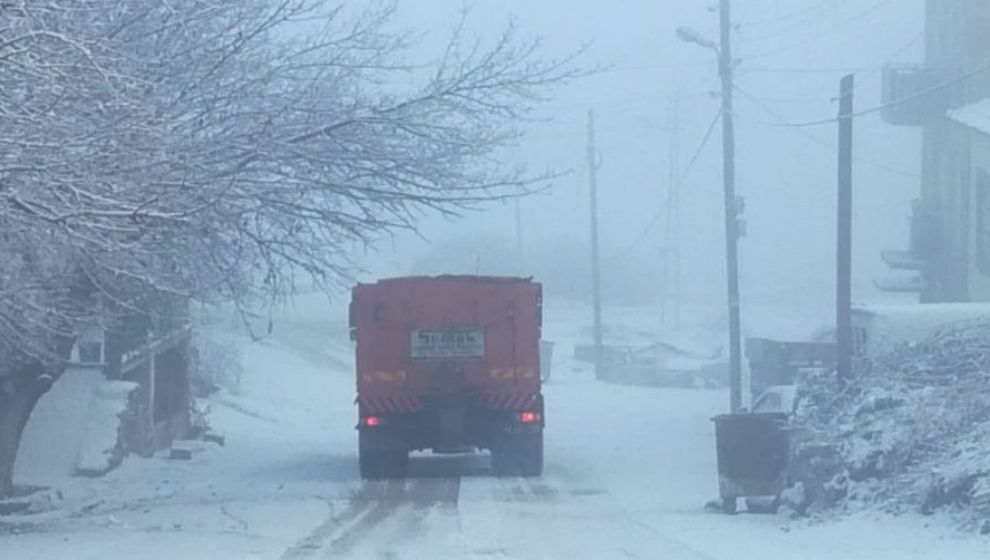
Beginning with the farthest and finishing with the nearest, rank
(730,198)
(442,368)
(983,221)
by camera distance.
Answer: (983,221), (730,198), (442,368)

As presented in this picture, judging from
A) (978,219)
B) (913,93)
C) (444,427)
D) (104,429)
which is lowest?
(104,429)

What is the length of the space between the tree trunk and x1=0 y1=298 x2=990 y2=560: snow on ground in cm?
82

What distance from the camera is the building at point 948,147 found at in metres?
40.1

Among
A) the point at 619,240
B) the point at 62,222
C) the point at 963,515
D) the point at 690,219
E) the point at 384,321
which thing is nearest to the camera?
the point at 62,222

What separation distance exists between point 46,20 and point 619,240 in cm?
7765

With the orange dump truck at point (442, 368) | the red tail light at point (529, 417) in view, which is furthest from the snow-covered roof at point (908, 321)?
the orange dump truck at point (442, 368)

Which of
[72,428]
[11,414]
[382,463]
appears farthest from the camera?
[72,428]

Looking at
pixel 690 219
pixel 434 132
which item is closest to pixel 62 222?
pixel 434 132

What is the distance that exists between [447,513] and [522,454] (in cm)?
516

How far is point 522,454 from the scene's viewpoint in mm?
23734

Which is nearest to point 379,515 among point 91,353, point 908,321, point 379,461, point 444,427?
point 444,427

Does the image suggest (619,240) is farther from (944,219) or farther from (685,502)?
(685,502)

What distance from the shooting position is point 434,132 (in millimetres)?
18688

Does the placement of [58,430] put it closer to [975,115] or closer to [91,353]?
[91,353]
